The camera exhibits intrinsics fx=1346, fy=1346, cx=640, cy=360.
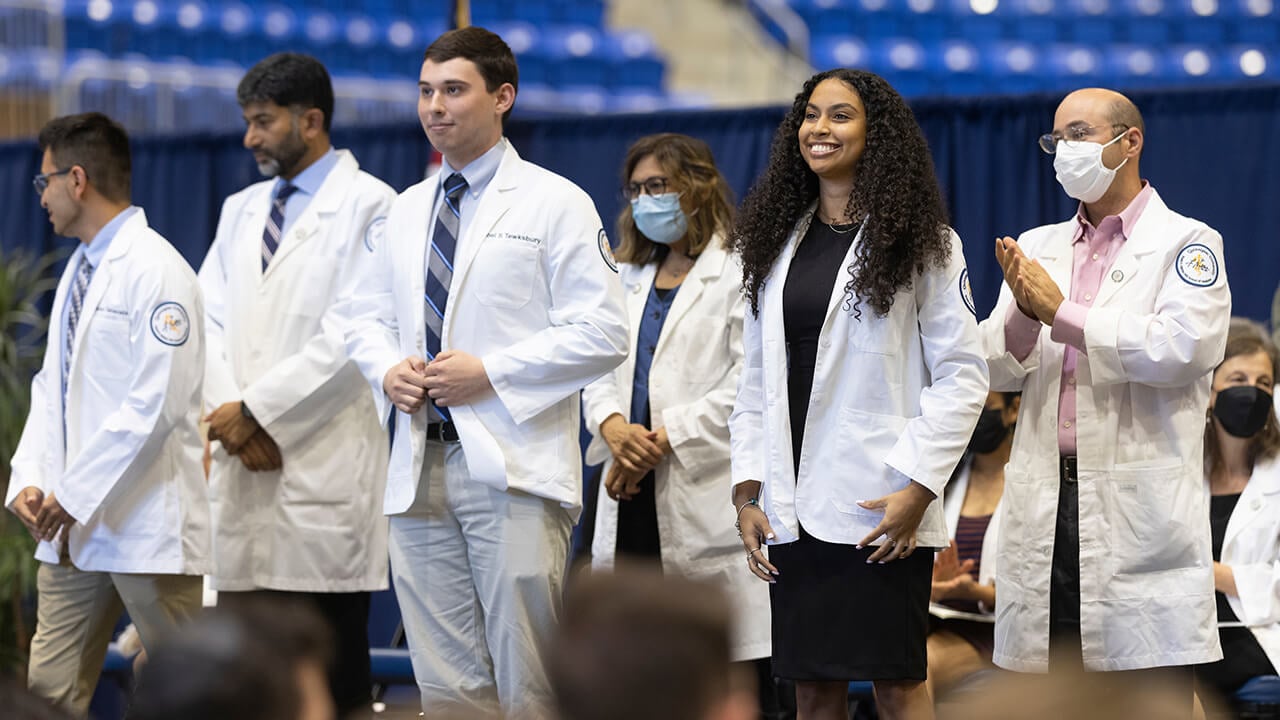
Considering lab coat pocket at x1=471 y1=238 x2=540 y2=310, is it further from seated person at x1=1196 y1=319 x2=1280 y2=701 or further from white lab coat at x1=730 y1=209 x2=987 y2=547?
seated person at x1=1196 y1=319 x2=1280 y2=701

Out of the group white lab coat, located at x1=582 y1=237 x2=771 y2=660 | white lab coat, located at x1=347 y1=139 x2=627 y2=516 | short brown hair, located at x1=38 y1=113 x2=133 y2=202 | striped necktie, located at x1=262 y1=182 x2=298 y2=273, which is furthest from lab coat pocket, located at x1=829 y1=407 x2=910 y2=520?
short brown hair, located at x1=38 y1=113 x2=133 y2=202

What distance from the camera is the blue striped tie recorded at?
3225 millimetres

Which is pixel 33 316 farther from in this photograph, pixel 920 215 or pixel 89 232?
pixel 920 215

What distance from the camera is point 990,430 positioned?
4.23 m

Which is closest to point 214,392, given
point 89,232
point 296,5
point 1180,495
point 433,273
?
point 89,232

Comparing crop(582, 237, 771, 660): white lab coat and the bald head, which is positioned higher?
the bald head

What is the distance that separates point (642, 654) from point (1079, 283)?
2.18 meters

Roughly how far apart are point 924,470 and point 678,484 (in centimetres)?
110

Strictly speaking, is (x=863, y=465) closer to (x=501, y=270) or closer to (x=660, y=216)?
(x=501, y=270)

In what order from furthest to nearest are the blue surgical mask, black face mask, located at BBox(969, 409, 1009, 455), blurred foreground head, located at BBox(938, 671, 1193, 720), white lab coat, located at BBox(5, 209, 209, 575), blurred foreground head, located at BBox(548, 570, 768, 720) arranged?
→ black face mask, located at BBox(969, 409, 1009, 455) < the blue surgical mask < white lab coat, located at BBox(5, 209, 209, 575) < blurred foreground head, located at BBox(548, 570, 768, 720) < blurred foreground head, located at BBox(938, 671, 1193, 720)

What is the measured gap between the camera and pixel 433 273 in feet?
10.7

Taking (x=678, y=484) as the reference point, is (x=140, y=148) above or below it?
above

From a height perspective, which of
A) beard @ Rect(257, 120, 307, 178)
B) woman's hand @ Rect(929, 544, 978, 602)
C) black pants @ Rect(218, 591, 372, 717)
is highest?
beard @ Rect(257, 120, 307, 178)

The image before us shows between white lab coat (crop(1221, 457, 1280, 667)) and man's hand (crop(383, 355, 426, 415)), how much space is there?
2.32 m
